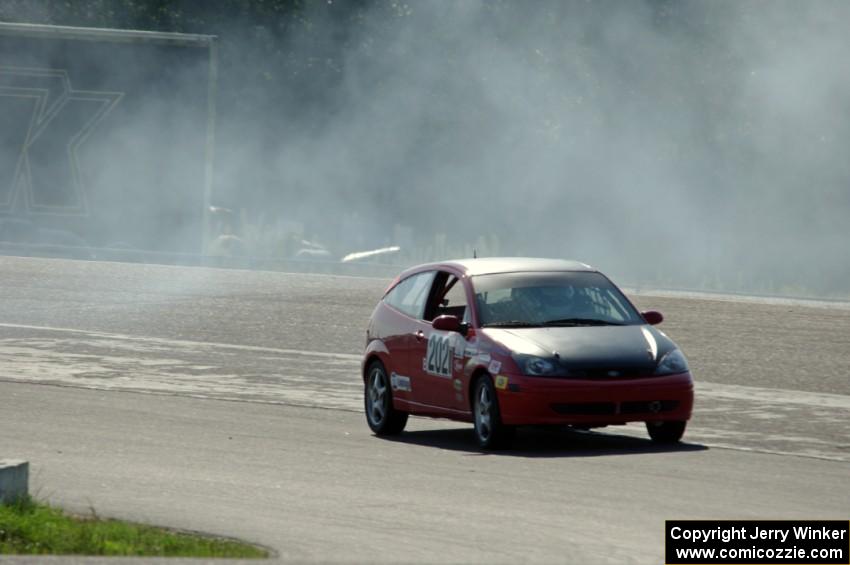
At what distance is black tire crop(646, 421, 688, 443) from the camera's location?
1232 centimetres

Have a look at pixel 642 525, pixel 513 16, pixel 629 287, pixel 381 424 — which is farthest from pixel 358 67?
pixel 642 525

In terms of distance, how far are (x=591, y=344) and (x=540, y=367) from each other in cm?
45

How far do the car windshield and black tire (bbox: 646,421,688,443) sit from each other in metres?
0.82

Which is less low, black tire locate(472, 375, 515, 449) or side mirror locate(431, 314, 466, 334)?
side mirror locate(431, 314, 466, 334)

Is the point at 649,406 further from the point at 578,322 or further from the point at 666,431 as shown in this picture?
the point at 578,322

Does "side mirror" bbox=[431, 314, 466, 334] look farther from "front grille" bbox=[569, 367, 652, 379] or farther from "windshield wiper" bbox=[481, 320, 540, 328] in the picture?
"front grille" bbox=[569, 367, 652, 379]

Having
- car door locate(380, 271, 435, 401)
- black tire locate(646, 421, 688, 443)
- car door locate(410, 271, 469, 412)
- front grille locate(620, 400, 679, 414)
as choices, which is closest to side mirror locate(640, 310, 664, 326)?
black tire locate(646, 421, 688, 443)

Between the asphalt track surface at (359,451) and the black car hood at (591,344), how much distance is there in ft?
2.19

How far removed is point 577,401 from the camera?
38.4 feet

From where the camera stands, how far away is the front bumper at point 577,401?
11.7 metres

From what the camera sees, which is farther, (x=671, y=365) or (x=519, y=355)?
(x=671, y=365)

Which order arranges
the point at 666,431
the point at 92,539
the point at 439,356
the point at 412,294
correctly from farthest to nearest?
the point at 412,294, the point at 439,356, the point at 666,431, the point at 92,539

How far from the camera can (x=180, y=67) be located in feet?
116

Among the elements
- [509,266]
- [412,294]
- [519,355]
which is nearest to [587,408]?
[519,355]
